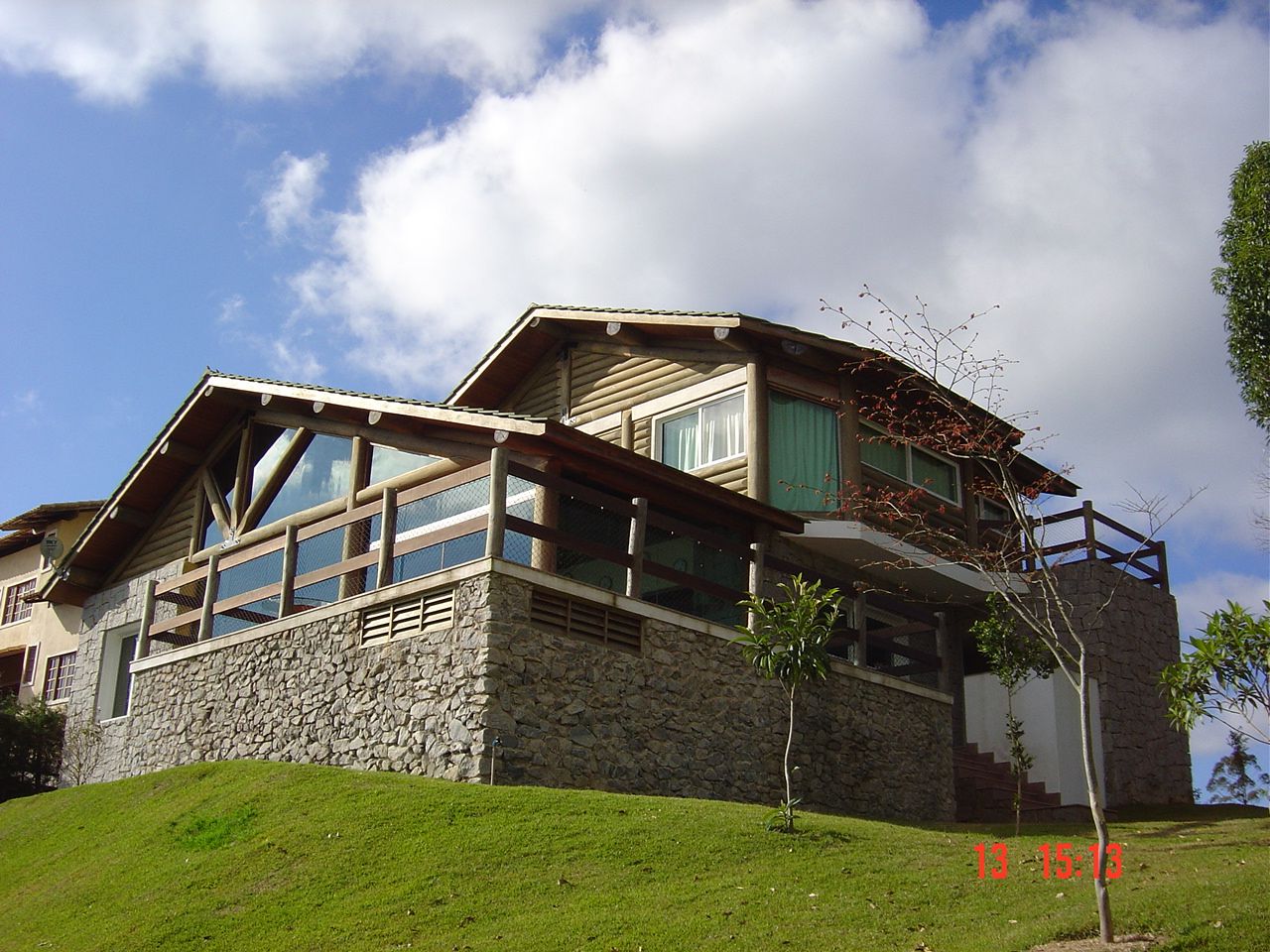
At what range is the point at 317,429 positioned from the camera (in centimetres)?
2164

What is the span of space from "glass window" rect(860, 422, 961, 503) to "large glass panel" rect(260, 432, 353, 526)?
8456 millimetres

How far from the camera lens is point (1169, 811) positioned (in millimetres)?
20734

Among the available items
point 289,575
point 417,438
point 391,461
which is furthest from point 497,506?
point 391,461

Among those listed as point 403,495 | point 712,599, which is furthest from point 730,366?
point 403,495

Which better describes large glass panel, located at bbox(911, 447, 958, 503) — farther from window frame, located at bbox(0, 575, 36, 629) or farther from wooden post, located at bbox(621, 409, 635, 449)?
window frame, located at bbox(0, 575, 36, 629)

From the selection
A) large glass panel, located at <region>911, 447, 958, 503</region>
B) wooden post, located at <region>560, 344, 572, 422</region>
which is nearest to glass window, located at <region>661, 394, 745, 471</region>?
wooden post, located at <region>560, 344, 572, 422</region>

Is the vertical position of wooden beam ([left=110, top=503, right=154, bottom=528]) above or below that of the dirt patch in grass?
above

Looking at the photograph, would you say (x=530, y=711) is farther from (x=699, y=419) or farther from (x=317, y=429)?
(x=317, y=429)

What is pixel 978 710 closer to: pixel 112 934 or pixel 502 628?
pixel 502 628

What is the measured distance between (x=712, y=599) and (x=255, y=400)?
9.63 m

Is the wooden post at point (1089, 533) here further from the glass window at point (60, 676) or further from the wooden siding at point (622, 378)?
the glass window at point (60, 676)

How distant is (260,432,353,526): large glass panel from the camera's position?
21.1 m

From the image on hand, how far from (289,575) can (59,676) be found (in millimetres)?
10341
